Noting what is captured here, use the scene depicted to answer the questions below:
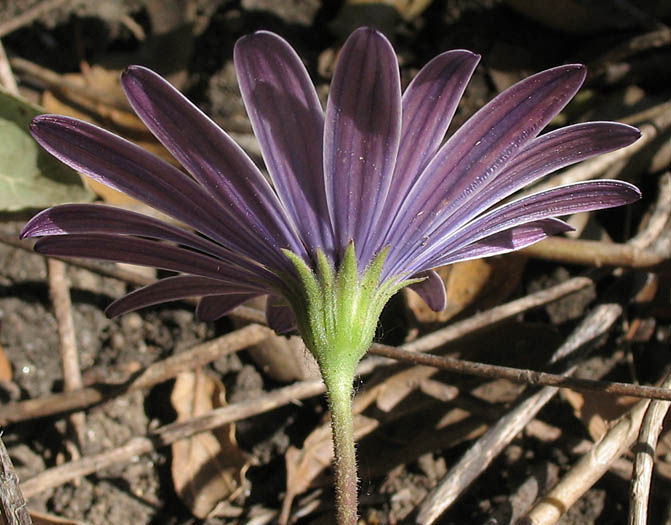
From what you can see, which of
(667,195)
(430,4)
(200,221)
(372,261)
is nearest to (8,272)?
(200,221)

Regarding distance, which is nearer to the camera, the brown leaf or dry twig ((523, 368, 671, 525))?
dry twig ((523, 368, 671, 525))

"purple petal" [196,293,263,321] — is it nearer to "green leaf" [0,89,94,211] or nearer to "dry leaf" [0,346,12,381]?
"green leaf" [0,89,94,211]

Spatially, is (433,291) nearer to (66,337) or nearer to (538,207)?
(538,207)

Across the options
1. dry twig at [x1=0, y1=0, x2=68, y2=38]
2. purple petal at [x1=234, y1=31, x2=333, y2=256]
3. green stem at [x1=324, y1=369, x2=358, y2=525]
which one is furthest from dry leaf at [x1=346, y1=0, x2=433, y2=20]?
green stem at [x1=324, y1=369, x2=358, y2=525]

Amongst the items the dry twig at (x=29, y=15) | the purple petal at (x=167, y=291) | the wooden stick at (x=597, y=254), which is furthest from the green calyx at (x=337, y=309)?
the dry twig at (x=29, y=15)

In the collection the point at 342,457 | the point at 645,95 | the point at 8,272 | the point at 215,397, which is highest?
the point at 645,95

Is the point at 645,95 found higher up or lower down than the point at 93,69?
lower down

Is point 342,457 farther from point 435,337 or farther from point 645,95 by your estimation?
point 645,95
